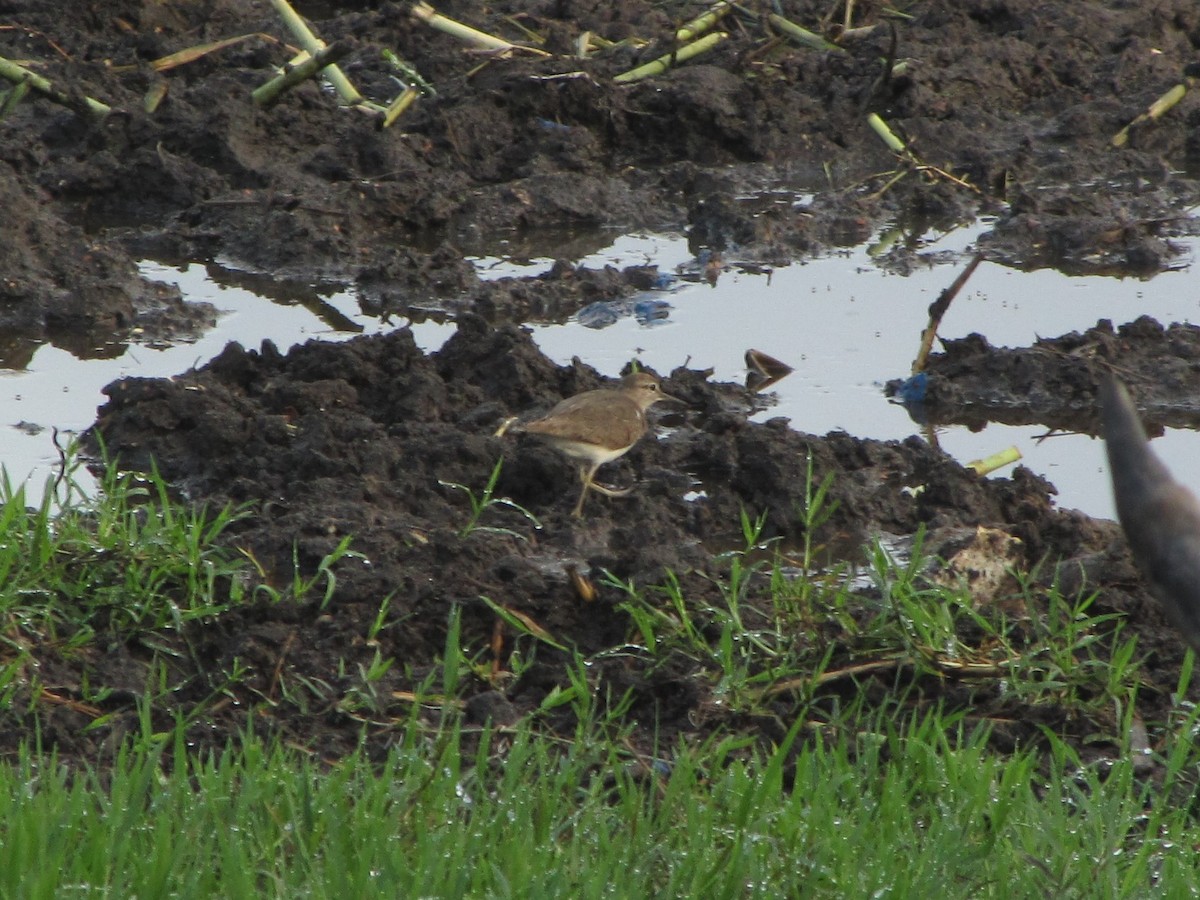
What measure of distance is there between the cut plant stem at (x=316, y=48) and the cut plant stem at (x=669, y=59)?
1.64 m

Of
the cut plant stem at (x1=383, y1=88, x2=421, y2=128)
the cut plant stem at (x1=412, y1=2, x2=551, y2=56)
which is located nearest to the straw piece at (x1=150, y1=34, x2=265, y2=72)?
the cut plant stem at (x1=412, y1=2, x2=551, y2=56)

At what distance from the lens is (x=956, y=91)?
11.9 metres

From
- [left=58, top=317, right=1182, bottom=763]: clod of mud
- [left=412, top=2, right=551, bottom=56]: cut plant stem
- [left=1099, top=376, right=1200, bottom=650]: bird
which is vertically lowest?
[left=58, top=317, right=1182, bottom=763]: clod of mud

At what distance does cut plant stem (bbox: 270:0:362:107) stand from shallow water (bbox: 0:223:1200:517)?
1985mm

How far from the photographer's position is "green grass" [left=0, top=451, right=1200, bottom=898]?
3.50 m

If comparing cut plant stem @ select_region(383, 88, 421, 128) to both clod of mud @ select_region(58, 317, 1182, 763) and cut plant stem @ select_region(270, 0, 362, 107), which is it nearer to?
cut plant stem @ select_region(270, 0, 362, 107)

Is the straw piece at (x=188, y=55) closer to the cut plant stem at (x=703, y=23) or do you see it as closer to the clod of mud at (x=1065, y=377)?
the cut plant stem at (x=703, y=23)

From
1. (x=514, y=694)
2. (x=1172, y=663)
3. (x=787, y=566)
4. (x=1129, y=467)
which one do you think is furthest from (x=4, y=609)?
(x=1129, y=467)

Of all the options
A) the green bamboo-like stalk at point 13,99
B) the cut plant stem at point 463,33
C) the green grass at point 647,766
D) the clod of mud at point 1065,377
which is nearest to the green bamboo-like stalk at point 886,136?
the cut plant stem at point 463,33

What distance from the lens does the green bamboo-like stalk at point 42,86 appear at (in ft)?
32.8

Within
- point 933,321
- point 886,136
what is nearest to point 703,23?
point 886,136

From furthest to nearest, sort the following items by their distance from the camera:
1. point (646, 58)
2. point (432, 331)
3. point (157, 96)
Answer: point (646, 58)
point (157, 96)
point (432, 331)

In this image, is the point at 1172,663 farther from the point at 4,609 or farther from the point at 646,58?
the point at 646,58

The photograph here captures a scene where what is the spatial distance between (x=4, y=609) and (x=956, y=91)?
8547 millimetres
